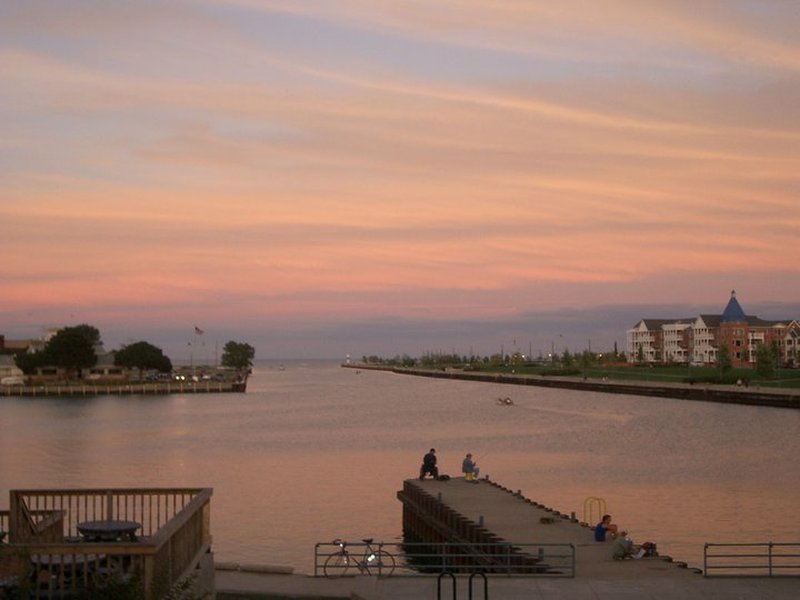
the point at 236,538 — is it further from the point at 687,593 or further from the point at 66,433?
the point at 66,433

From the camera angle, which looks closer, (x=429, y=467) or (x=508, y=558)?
(x=508, y=558)

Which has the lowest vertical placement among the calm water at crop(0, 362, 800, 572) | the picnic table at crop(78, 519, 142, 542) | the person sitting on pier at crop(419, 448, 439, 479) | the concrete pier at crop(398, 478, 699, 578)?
the calm water at crop(0, 362, 800, 572)

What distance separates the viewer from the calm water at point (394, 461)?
139ft

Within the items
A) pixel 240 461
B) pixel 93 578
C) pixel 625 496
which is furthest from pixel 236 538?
pixel 240 461

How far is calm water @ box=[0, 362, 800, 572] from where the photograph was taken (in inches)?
1663

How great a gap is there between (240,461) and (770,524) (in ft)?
115

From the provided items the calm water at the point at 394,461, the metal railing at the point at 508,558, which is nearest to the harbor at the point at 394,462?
the calm water at the point at 394,461

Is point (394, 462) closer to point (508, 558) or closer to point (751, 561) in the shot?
point (751, 561)

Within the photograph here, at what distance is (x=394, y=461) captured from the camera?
6725cm

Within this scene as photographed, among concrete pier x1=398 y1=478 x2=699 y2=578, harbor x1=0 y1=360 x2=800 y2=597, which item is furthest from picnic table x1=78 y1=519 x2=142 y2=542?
concrete pier x1=398 y1=478 x2=699 y2=578

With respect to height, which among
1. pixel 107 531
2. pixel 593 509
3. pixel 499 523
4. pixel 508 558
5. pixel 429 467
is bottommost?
pixel 593 509

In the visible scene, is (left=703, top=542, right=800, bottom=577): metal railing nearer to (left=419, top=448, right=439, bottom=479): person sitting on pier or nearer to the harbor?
the harbor

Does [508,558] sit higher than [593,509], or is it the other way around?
[508,558]

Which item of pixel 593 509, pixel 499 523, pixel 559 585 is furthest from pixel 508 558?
pixel 593 509
